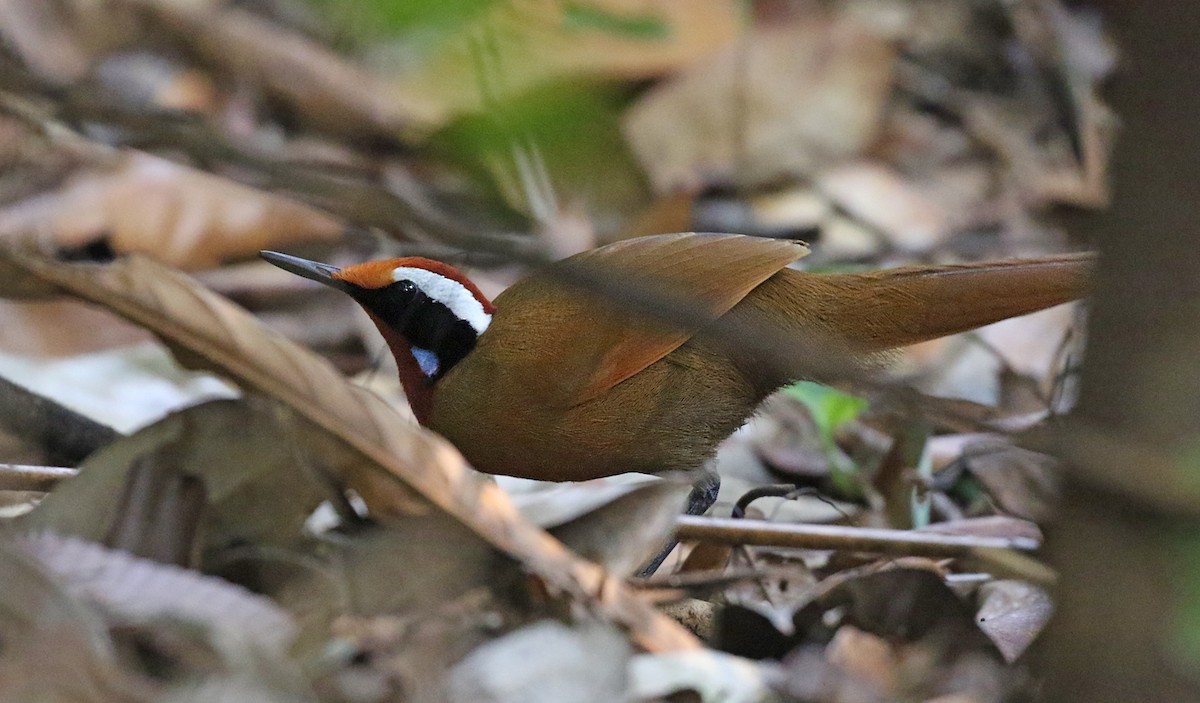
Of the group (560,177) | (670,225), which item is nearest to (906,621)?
(560,177)

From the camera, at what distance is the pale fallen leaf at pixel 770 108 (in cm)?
580

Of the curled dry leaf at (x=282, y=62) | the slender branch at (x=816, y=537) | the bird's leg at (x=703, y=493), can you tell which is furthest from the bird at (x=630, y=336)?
the curled dry leaf at (x=282, y=62)

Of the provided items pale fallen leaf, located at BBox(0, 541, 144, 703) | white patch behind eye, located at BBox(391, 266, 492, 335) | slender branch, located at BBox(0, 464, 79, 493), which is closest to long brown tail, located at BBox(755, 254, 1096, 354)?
white patch behind eye, located at BBox(391, 266, 492, 335)

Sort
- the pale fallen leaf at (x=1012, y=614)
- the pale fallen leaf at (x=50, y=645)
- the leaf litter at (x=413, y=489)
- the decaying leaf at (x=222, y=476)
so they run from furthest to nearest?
the pale fallen leaf at (x=1012, y=614) < the decaying leaf at (x=222, y=476) < the pale fallen leaf at (x=50, y=645) < the leaf litter at (x=413, y=489)

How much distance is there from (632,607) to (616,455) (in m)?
1.39

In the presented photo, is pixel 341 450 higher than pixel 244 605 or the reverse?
higher

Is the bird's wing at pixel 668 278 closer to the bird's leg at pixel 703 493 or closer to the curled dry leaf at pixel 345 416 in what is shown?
the bird's leg at pixel 703 493

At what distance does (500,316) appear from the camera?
11.6ft

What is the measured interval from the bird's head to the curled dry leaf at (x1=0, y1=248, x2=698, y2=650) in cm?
151

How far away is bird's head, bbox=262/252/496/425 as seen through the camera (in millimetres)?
3496

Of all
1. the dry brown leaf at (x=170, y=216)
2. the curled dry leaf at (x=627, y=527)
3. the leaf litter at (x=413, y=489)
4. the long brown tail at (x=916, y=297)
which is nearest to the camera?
the leaf litter at (x=413, y=489)

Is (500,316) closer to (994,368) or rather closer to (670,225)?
(670,225)

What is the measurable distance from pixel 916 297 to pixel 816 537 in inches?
41.4

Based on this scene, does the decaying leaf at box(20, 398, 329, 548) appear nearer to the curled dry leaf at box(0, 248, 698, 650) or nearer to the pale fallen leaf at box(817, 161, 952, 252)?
the curled dry leaf at box(0, 248, 698, 650)
